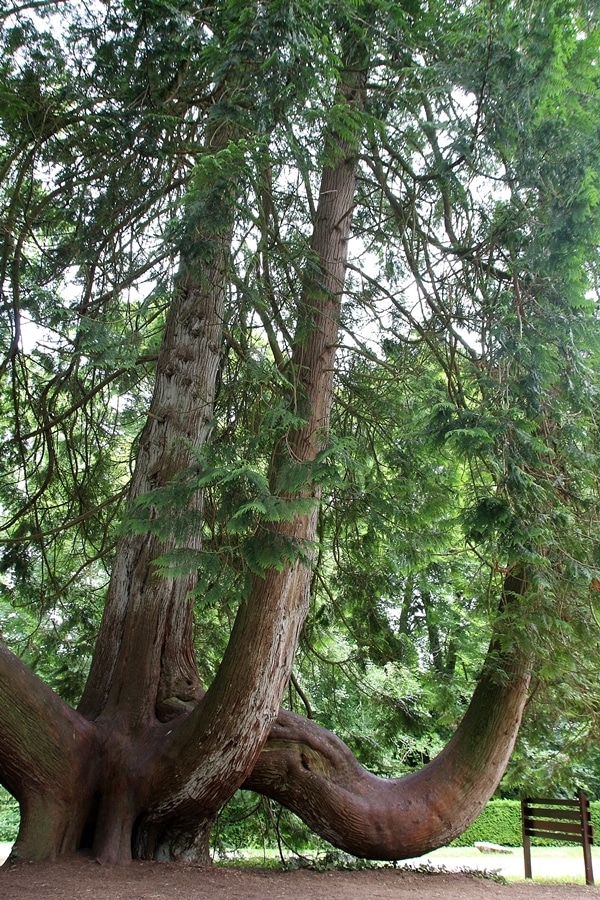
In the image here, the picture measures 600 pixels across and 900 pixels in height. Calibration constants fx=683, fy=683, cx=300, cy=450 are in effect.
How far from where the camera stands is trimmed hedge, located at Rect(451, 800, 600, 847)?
15.6 meters

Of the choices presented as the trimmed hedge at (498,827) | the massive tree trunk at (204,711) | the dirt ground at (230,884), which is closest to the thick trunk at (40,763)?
the massive tree trunk at (204,711)

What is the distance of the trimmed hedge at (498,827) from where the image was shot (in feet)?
51.3

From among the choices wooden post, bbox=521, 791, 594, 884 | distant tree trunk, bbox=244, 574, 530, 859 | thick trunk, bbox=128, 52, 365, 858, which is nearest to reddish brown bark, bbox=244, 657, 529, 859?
distant tree trunk, bbox=244, 574, 530, 859

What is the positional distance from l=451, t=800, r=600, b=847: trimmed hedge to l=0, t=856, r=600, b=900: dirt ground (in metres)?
10.9

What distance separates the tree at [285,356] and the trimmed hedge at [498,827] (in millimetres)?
11785

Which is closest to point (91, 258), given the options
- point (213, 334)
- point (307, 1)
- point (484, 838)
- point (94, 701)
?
point (213, 334)

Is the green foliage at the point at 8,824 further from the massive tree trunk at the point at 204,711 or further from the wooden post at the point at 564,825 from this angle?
the massive tree trunk at the point at 204,711

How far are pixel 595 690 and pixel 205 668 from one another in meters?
3.68

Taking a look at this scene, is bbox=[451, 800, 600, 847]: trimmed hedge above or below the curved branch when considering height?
below

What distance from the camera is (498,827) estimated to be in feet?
51.8

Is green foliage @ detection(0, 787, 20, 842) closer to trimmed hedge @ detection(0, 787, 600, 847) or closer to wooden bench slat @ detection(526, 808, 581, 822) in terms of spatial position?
trimmed hedge @ detection(0, 787, 600, 847)

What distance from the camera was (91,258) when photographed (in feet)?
17.8

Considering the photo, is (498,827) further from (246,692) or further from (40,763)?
(40,763)

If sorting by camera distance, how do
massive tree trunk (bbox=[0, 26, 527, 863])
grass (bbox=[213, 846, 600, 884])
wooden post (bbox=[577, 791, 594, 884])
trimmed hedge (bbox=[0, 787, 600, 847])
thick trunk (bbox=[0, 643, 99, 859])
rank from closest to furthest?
thick trunk (bbox=[0, 643, 99, 859]) < massive tree trunk (bbox=[0, 26, 527, 863]) < wooden post (bbox=[577, 791, 594, 884]) < grass (bbox=[213, 846, 600, 884]) < trimmed hedge (bbox=[0, 787, 600, 847])
